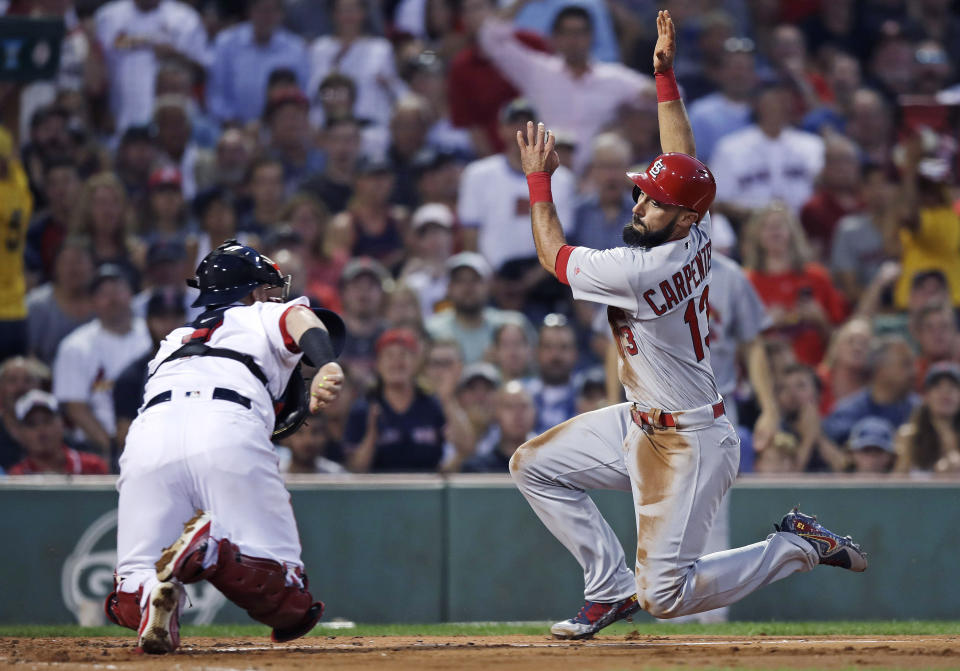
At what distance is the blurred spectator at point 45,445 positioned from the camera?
9234 mm

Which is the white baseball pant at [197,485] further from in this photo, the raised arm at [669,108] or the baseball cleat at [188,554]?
the raised arm at [669,108]

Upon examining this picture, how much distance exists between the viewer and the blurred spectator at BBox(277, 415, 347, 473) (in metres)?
9.48

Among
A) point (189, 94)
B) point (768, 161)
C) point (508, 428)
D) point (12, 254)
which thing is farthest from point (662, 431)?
point (189, 94)

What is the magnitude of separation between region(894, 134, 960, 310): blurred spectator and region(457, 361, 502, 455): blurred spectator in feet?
12.0

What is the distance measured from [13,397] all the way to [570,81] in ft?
17.5

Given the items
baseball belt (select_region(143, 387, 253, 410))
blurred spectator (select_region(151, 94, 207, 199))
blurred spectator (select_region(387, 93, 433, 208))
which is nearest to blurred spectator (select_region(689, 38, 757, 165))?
blurred spectator (select_region(387, 93, 433, 208))

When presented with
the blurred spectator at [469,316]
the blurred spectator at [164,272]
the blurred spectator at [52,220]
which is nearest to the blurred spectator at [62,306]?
the blurred spectator at [164,272]

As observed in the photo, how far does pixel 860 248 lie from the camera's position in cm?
1191

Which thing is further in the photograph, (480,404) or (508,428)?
(480,404)

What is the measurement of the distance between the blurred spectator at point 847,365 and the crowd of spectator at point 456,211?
0.02 metres

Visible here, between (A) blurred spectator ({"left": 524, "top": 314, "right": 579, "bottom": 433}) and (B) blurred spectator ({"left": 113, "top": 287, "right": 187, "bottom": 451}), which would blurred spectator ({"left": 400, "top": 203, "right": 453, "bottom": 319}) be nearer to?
(A) blurred spectator ({"left": 524, "top": 314, "right": 579, "bottom": 433})

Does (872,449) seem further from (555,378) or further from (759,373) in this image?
(555,378)

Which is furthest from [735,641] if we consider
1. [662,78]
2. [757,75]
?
[757,75]

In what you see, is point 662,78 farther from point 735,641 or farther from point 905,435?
point 905,435
